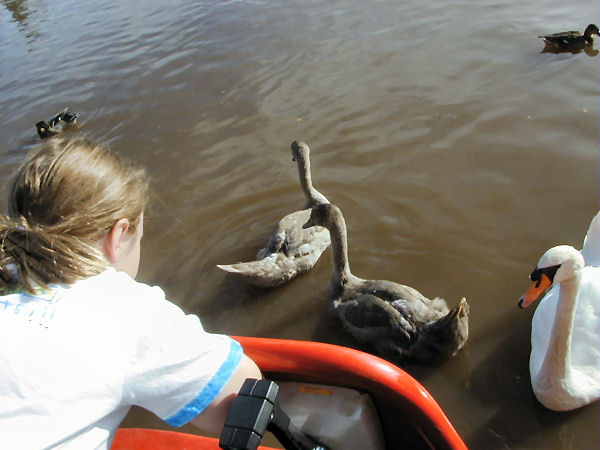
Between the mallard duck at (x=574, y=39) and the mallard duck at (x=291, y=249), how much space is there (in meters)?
4.13

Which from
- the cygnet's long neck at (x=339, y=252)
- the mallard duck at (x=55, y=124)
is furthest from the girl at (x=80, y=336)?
the mallard duck at (x=55, y=124)

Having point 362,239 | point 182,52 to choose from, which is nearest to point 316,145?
point 362,239

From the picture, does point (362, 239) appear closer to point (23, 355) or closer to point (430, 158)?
point (430, 158)

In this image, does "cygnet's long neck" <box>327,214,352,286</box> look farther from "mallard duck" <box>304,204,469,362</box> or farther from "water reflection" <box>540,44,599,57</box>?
"water reflection" <box>540,44,599,57</box>

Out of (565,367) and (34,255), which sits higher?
(34,255)

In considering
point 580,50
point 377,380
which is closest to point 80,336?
point 377,380

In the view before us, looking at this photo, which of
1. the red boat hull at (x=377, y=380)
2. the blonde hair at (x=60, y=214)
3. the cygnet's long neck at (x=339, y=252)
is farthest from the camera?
the cygnet's long neck at (x=339, y=252)

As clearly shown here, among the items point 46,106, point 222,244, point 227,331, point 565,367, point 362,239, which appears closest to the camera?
point 565,367

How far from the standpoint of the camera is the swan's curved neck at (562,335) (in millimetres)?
3041

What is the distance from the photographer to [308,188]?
5.35 meters

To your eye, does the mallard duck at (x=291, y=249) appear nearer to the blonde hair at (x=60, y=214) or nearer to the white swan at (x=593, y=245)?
the white swan at (x=593, y=245)

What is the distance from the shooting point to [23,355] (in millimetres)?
1496

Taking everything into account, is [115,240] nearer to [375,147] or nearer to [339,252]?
[339,252]

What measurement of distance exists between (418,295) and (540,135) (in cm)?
292
